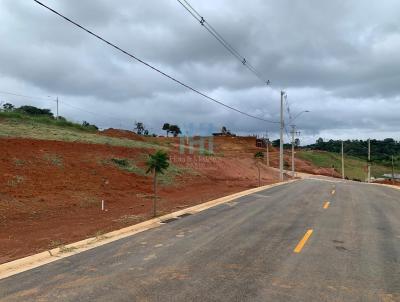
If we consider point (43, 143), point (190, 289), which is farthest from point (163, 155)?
point (43, 143)

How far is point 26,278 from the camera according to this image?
291 inches

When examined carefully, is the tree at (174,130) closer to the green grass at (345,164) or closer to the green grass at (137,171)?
the green grass at (345,164)

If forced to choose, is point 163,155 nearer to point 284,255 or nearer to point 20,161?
point 284,255

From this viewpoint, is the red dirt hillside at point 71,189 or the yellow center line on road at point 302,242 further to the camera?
the red dirt hillside at point 71,189

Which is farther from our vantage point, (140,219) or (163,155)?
(163,155)

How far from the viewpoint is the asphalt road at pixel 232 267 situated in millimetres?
6484

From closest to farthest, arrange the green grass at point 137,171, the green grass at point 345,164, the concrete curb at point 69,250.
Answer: the concrete curb at point 69,250 → the green grass at point 137,171 → the green grass at point 345,164

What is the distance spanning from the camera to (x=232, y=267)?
314 inches

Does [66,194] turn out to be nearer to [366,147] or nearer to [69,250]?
[69,250]

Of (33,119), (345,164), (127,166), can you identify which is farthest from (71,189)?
(345,164)

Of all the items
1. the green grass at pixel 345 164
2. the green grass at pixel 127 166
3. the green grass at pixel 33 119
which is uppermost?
the green grass at pixel 33 119

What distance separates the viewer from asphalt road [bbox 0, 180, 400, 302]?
648 cm

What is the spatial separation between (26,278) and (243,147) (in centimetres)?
9248

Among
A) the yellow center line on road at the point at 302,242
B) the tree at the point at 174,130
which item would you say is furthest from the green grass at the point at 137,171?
the tree at the point at 174,130
